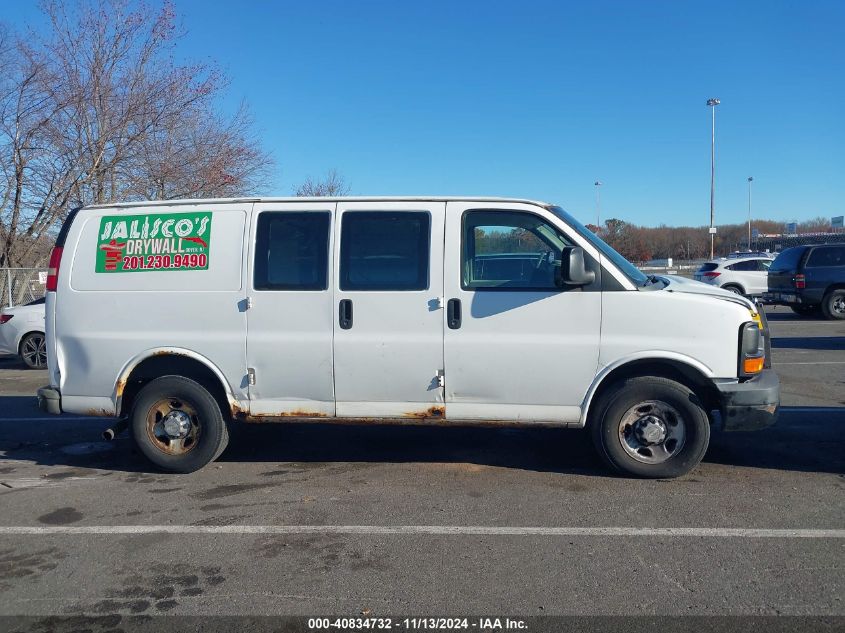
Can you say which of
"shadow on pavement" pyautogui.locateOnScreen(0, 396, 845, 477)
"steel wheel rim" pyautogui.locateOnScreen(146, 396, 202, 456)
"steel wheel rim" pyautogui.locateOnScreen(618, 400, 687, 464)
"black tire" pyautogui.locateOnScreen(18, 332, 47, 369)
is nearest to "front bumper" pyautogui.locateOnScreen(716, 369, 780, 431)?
"steel wheel rim" pyautogui.locateOnScreen(618, 400, 687, 464)

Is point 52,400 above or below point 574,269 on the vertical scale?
below

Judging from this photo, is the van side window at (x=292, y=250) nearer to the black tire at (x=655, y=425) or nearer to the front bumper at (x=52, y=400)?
the front bumper at (x=52, y=400)

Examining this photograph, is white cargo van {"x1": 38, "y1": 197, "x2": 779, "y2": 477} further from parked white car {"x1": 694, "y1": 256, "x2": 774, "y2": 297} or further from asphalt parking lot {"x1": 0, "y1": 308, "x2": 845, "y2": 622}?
parked white car {"x1": 694, "y1": 256, "x2": 774, "y2": 297}

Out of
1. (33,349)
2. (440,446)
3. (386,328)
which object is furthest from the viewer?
(33,349)

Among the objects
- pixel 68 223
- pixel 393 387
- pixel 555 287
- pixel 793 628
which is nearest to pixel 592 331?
pixel 555 287

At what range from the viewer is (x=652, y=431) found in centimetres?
523

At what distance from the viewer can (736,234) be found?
260 feet

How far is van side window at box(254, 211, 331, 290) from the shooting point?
5.46 meters

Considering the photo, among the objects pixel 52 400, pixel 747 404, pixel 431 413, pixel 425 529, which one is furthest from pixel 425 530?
pixel 52 400

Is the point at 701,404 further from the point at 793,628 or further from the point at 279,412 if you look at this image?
the point at 279,412

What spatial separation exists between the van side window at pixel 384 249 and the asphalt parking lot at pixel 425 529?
5.24 feet

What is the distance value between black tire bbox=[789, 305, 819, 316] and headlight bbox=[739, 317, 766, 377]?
13782mm

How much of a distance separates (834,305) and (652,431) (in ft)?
47.0

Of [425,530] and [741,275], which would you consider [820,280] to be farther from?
[425,530]
